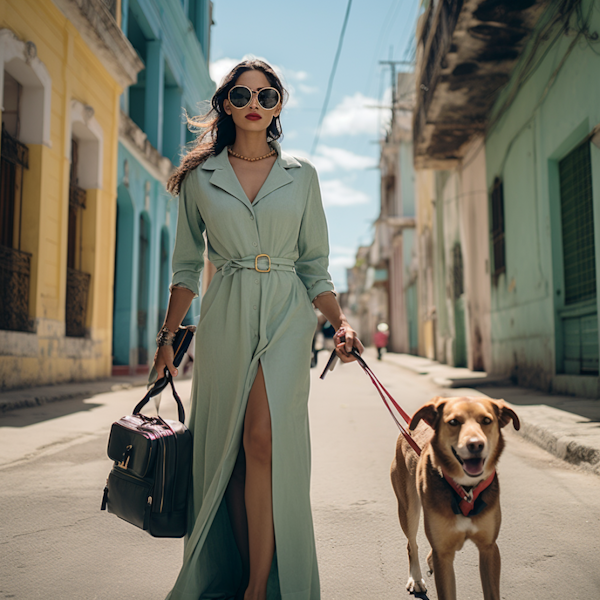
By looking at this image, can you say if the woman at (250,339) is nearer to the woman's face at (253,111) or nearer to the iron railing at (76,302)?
the woman's face at (253,111)

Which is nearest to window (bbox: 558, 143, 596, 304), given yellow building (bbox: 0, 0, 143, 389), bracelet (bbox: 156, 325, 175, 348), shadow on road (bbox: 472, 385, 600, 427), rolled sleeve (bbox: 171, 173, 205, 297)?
shadow on road (bbox: 472, 385, 600, 427)

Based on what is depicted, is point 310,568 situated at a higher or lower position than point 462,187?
lower

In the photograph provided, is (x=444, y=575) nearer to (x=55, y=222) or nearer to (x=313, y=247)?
(x=313, y=247)

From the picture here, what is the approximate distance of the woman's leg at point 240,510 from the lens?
2.44 meters

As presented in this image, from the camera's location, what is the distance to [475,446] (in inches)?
90.5

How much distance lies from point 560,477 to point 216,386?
3279 mm

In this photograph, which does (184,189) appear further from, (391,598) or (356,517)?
(356,517)

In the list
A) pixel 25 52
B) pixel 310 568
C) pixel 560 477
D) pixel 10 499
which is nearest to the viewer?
pixel 310 568

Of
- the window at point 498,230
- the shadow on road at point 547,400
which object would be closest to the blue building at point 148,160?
the window at point 498,230

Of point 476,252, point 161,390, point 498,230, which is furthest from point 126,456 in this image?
point 476,252

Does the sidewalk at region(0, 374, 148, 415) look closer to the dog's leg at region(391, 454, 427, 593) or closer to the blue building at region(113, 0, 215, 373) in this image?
the blue building at region(113, 0, 215, 373)

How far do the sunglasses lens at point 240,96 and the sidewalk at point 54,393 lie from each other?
6096 mm

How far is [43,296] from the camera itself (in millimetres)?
10586

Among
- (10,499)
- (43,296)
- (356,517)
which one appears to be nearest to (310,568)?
(356,517)
